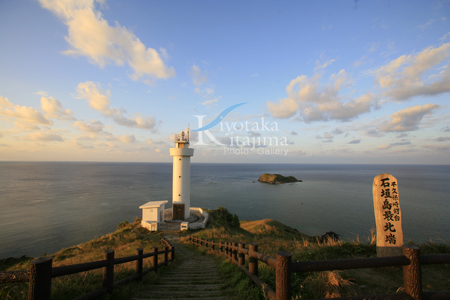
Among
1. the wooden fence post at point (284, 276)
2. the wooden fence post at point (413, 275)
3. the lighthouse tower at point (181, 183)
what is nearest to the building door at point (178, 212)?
the lighthouse tower at point (181, 183)

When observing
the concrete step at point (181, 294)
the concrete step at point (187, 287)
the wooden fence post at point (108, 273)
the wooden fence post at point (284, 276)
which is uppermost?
the wooden fence post at point (284, 276)

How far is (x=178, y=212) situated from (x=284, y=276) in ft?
64.5

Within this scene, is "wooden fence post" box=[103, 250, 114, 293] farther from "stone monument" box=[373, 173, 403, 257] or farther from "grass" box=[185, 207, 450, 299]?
"stone monument" box=[373, 173, 403, 257]

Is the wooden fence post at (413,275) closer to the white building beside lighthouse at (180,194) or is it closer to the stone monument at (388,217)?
the stone monument at (388,217)

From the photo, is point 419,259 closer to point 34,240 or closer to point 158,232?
point 158,232

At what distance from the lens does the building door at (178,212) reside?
2067 cm

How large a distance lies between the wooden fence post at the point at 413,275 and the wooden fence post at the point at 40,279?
441cm

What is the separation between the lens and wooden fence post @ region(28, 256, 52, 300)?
2.25 metres

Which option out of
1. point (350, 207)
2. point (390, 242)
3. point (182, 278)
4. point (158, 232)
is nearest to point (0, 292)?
point (182, 278)

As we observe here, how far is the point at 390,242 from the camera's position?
5.70 m

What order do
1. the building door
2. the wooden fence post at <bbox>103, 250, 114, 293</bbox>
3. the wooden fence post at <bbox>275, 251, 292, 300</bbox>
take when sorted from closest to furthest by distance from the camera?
the wooden fence post at <bbox>275, 251, 292, 300</bbox>
the wooden fence post at <bbox>103, 250, 114, 293</bbox>
the building door

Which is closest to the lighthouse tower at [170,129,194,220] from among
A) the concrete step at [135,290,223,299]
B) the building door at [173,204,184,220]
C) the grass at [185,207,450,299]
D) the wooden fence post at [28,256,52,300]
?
the building door at [173,204,184,220]

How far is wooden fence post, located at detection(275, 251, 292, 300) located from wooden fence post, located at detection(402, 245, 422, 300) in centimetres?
150

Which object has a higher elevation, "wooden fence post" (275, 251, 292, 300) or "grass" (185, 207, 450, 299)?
"wooden fence post" (275, 251, 292, 300)
